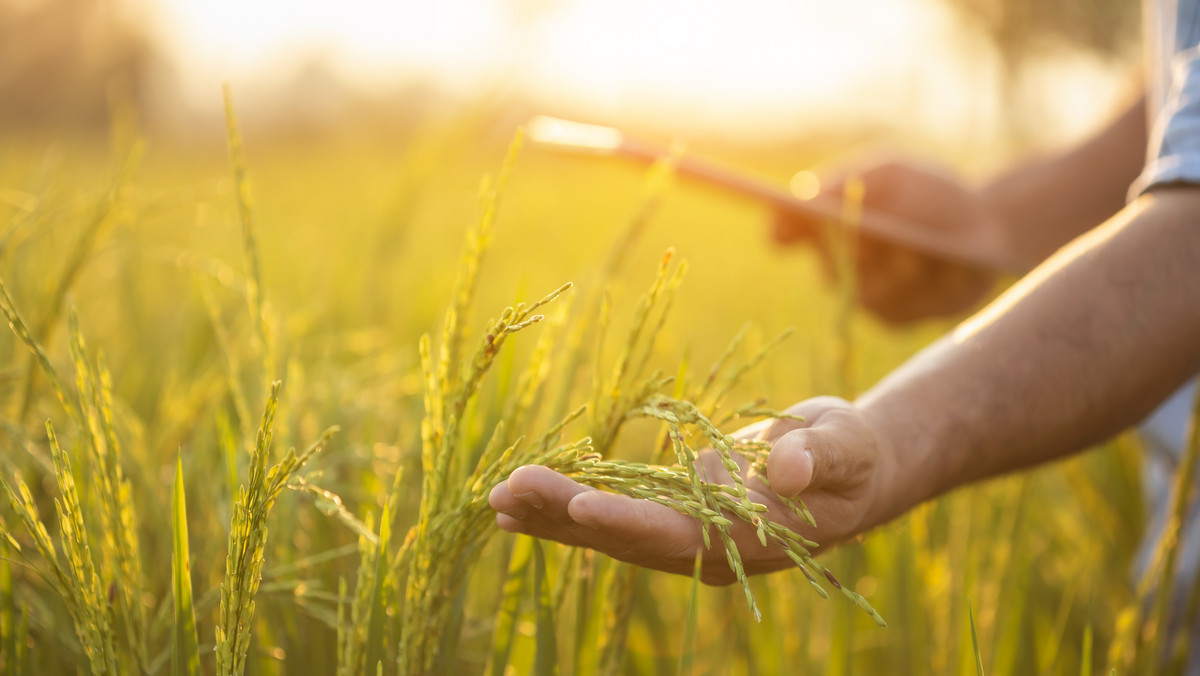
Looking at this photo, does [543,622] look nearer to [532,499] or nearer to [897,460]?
[532,499]

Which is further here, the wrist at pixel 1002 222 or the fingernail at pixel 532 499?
the wrist at pixel 1002 222

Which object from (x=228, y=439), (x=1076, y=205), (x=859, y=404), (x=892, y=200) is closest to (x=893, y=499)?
(x=859, y=404)

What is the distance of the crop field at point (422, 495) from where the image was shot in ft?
1.46

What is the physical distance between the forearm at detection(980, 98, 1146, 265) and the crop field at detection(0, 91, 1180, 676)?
391 mm

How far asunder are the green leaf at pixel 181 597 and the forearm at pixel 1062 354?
1.50ft

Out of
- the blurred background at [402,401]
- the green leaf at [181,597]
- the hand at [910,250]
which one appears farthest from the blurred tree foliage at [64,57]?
the green leaf at [181,597]

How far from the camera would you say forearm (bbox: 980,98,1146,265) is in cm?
136

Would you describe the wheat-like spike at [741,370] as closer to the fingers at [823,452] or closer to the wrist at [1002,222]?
the fingers at [823,452]

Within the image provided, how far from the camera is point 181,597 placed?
462mm

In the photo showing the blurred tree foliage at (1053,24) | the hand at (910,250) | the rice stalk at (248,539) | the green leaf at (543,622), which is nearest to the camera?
A: the rice stalk at (248,539)

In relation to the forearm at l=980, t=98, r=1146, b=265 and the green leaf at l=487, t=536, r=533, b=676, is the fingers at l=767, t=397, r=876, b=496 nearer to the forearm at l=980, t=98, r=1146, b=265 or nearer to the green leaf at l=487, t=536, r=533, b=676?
the green leaf at l=487, t=536, r=533, b=676

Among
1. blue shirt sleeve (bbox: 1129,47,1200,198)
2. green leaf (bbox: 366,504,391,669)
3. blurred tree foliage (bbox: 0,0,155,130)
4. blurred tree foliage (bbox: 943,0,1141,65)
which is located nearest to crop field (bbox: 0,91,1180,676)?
green leaf (bbox: 366,504,391,669)

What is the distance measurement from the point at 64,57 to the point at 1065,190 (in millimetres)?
13199

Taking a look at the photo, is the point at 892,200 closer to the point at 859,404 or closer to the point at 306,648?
the point at 859,404
